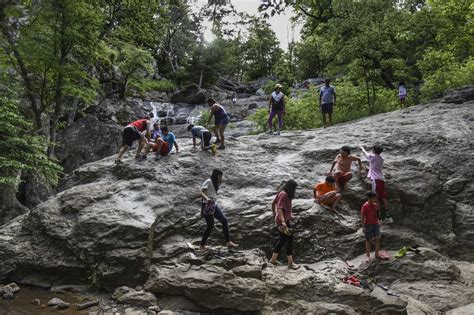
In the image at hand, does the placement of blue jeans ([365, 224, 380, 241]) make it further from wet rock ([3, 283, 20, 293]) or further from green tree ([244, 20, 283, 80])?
green tree ([244, 20, 283, 80])

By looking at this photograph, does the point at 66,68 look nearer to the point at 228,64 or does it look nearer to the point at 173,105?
the point at 173,105

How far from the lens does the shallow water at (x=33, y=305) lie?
7.44 m

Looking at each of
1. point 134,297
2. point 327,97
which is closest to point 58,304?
point 134,297

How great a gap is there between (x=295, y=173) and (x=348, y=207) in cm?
200

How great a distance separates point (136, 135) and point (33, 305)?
5.61 meters

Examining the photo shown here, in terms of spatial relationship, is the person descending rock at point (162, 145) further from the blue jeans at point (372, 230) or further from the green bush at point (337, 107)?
the green bush at point (337, 107)

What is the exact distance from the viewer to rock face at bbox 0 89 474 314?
7.65m

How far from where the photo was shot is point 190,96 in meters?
37.8

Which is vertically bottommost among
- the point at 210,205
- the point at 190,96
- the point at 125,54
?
the point at 210,205

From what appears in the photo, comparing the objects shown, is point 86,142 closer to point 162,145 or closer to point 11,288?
point 162,145

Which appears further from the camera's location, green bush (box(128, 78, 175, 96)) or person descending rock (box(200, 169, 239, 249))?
green bush (box(128, 78, 175, 96))

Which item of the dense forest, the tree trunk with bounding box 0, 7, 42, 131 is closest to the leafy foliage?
the dense forest

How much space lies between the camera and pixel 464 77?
19656 millimetres

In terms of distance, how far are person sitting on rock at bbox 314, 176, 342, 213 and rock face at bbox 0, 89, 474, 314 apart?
363mm
